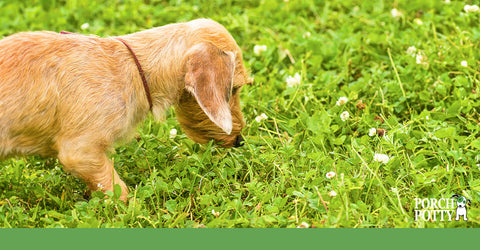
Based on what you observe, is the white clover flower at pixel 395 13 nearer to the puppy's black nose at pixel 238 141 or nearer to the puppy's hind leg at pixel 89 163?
the puppy's black nose at pixel 238 141

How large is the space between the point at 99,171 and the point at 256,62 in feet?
8.37

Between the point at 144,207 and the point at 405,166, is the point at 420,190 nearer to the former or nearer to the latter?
the point at 405,166

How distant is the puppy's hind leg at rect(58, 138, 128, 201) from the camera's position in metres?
4.22

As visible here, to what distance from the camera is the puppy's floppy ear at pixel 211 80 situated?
A: 419cm

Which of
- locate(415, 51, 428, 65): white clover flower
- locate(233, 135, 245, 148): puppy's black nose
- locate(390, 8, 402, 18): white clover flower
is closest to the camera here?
locate(233, 135, 245, 148): puppy's black nose

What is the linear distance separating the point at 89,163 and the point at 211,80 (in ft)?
3.30

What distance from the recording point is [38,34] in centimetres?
440

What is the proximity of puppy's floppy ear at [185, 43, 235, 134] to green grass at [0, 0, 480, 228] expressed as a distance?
600 millimetres

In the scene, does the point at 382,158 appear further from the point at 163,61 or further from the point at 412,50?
the point at 412,50

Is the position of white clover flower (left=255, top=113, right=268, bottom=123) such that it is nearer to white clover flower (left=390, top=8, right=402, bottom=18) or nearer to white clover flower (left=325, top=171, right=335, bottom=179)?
white clover flower (left=325, top=171, right=335, bottom=179)

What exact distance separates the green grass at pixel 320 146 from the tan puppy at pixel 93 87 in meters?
0.38

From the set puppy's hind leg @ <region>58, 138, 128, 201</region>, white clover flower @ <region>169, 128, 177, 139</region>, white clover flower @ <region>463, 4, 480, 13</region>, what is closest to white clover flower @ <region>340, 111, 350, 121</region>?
white clover flower @ <region>169, 128, 177, 139</region>

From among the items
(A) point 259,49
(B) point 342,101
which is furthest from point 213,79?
(A) point 259,49

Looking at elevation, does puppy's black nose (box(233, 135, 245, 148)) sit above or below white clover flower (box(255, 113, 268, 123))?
below
